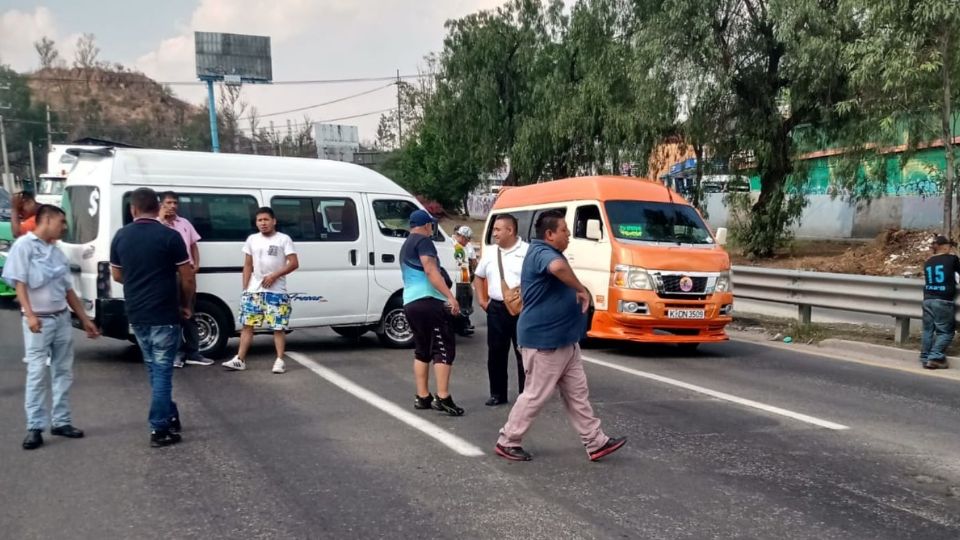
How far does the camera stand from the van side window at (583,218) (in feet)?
33.8

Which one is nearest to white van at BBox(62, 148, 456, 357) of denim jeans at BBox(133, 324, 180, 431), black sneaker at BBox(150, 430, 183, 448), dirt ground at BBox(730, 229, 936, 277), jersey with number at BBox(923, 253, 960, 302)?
denim jeans at BBox(133, 324, 180, 431)

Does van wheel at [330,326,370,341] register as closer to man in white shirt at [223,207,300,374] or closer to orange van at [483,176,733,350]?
man in white shirt at [223,207,300,374]

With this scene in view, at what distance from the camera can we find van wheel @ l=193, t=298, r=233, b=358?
8648mm

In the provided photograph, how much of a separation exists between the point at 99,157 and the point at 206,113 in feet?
271

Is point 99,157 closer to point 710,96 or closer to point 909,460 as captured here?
point 909,460

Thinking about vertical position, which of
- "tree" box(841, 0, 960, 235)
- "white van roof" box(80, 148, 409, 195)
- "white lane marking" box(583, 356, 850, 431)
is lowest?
"white lane marking" box(583, 356, 850, 431)

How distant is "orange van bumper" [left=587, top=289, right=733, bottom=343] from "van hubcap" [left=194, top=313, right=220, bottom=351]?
4.49 m

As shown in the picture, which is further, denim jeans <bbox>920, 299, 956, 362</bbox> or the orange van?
the orange van

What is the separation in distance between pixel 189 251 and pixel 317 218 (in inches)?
66.9

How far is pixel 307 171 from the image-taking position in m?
9.59

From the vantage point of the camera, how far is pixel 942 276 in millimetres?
8734

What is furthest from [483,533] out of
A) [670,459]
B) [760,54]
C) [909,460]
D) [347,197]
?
[760,54]

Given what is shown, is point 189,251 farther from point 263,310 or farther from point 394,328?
point 394,328

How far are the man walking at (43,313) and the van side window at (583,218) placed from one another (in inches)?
253
